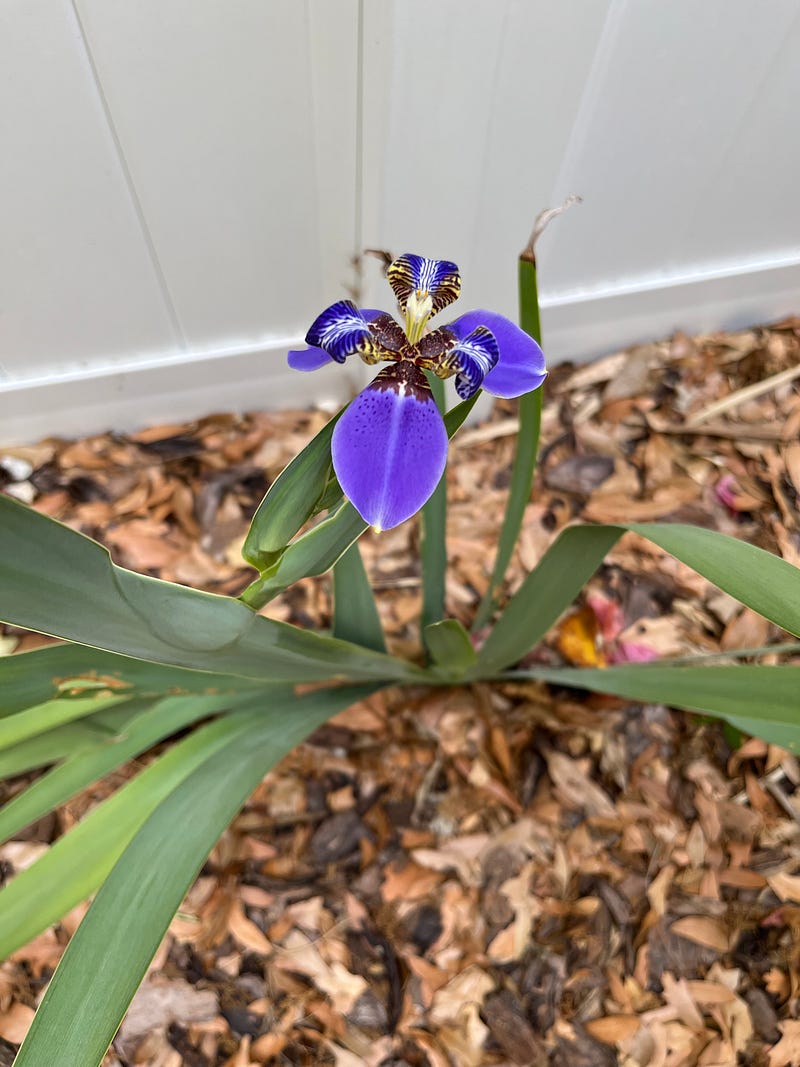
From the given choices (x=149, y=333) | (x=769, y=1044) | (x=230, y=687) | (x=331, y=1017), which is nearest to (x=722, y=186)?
(x=149, y=333)

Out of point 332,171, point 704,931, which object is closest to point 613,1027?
point 704,931

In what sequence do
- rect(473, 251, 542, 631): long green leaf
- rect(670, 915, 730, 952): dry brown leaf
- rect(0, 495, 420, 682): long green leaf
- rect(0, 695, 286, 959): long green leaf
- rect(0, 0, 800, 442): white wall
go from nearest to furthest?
rect(0, 495, 420, 682): long green leaf, rect(473, 251, 542, 631): long green leaf, rect(0, 695, 286, 959): long green leaf, rect(0, 0, 800, 442): white wall, rect(670, 915, 730, 952): dry brown leaf

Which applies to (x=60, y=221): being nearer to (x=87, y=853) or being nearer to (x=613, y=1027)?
(x=87, y=853)

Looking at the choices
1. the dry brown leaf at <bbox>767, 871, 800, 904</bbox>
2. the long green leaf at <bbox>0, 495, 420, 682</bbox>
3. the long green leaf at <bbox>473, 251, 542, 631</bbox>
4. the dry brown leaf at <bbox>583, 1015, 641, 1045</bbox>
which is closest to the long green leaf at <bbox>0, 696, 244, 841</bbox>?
the long green leaf at <bbox>0, 495, 420, 682</bbox>

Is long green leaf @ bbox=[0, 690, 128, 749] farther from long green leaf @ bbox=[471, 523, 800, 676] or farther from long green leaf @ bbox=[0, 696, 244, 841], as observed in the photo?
long green leaf @ bbox=[471, 523, 800, 676]

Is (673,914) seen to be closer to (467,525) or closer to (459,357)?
(467,525)

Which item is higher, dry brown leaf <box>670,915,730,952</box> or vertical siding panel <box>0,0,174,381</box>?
vertical siding panel <box>0,0,174,381</box>
